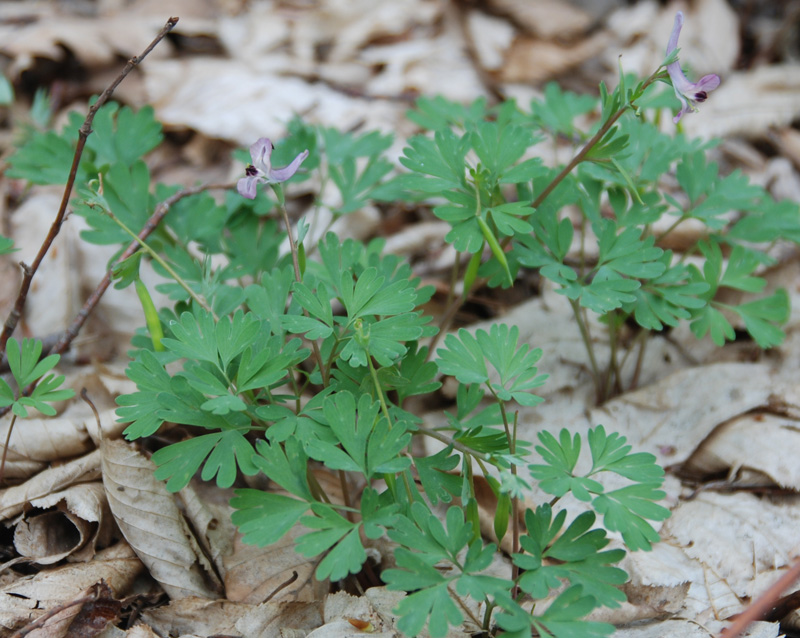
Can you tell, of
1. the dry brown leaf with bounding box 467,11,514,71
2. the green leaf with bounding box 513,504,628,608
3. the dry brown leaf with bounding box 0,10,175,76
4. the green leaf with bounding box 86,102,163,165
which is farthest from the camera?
the dry brown leaf with bounding box 467,11,514,71

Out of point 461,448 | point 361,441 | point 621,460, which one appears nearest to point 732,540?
point 621,460

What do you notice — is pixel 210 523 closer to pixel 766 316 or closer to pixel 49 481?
pixel 49 481

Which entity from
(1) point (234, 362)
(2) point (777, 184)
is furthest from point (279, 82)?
(2) point (777, 184)

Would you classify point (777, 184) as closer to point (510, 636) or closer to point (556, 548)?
point (556, 548)

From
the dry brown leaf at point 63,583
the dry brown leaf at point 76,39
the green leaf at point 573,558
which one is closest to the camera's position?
the green leaf at point 573,558

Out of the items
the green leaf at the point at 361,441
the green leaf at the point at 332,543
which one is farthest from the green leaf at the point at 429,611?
the green leaf at the point at 361,441

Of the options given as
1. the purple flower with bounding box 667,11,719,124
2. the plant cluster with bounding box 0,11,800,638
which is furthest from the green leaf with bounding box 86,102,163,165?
the purple flower with bounding box 667,11,719,124

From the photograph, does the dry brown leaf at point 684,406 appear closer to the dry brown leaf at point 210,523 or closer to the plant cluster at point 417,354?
the plant cluster at point 417,354

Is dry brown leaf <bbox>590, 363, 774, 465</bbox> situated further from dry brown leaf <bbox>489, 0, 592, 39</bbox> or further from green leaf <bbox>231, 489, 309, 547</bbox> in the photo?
dry brown leaf <bbox>489, 0, 592, 39</bbox>
